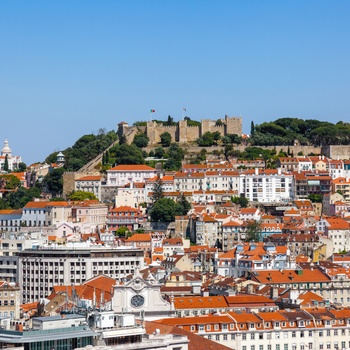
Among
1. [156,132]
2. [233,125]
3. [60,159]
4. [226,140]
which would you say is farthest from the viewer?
[156,132]

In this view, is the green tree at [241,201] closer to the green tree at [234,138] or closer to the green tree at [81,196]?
the green tree at [81,196]

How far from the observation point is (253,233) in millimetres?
108438

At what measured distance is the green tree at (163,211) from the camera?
11525 cm

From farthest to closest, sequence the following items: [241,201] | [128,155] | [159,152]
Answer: [159,152]
[128,155]
[241,201]

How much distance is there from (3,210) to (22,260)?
120ft

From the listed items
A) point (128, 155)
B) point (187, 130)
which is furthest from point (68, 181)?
point (187, 130)

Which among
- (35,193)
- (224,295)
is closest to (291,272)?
(224,295)

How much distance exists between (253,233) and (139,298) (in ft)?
171

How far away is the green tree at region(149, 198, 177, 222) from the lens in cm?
11525

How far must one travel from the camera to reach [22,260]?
86.5 metres

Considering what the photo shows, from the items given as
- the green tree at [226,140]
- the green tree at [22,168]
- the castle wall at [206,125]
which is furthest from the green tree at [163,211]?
the green tree at [22,168]

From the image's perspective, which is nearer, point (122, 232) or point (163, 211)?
point (122, 232)

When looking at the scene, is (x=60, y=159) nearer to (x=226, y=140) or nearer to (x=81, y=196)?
(x=226, y=140)

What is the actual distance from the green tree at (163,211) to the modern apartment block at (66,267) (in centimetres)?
2913
